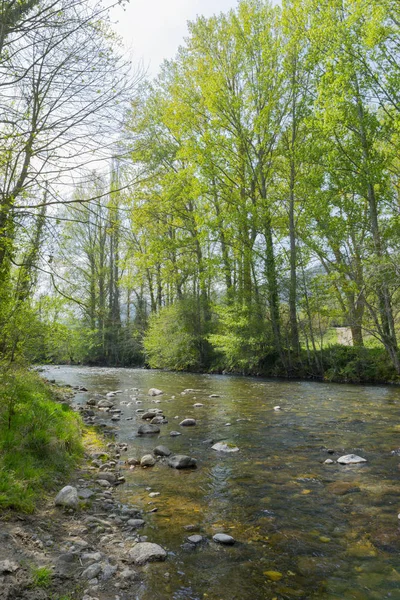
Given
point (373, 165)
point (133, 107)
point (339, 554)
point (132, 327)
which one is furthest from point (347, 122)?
point (132, 327)

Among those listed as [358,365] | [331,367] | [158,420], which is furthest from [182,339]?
[158,420]

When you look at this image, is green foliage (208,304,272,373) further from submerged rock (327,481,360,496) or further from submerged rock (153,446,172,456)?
submerged rock (327,481,360,496)

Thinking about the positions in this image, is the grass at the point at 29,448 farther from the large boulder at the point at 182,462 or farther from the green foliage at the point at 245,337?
the green foliage at the point at 245,337

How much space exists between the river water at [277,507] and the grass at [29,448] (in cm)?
99

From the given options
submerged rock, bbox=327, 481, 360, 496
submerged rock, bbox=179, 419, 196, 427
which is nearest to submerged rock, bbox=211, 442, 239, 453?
submerged rock, bbox=179, 419, 196, 427

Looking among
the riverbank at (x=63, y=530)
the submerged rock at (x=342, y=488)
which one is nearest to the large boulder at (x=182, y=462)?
the riverbank at (x=63, y=530)

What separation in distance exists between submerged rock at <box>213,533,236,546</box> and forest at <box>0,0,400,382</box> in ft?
12.3

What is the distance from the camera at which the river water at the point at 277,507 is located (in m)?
3.18

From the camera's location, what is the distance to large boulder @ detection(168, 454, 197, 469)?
605 centimetres

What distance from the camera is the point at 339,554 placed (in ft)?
11.8

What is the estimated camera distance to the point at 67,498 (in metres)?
4.37

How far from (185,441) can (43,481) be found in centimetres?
333

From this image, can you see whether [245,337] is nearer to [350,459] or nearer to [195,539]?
[350,459]

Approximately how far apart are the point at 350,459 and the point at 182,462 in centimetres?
251
